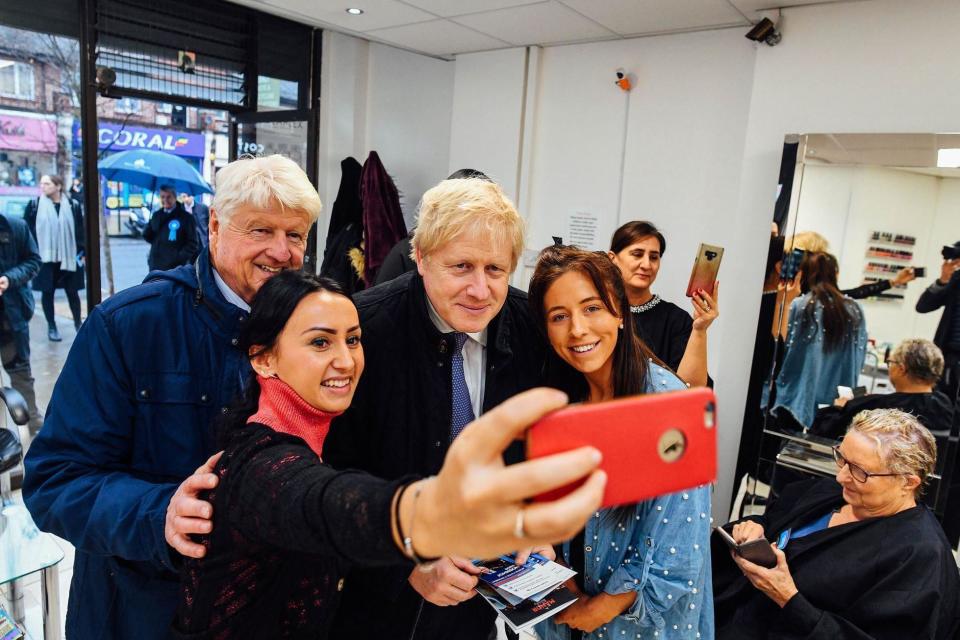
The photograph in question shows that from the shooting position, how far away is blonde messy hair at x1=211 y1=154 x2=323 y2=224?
126 cm

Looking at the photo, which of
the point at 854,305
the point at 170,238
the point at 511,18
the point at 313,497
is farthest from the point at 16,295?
the point at 854,305

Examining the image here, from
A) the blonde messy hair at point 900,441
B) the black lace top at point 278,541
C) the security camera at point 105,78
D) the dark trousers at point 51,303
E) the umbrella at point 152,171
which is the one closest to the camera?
the black lace top at point 278,541

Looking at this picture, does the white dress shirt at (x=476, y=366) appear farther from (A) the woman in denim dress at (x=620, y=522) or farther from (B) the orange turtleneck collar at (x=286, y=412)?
(B) the orange turtleneck collar at (x=286, y=412)

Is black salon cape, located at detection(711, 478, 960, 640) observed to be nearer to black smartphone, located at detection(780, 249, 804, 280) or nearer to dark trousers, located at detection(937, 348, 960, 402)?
dark trousers, located at detection(937, 348, 960, 402)

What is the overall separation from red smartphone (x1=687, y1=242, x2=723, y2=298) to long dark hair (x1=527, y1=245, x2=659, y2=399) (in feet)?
3.76

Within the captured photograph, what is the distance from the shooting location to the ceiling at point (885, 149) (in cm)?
250

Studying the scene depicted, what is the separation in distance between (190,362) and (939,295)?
2.85 m

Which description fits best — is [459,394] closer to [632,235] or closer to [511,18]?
[632,235]

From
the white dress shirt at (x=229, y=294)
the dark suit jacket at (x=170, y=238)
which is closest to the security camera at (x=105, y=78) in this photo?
the dark suit jacket at (x=170, y=238)

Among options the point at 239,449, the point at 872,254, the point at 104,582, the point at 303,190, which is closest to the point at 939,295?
the point at 872,254

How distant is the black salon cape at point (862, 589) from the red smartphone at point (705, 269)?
2.87ft

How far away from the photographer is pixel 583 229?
156 inches

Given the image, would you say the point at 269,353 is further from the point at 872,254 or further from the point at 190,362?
the point at 872,254

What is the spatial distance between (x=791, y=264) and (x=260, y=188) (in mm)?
2503
